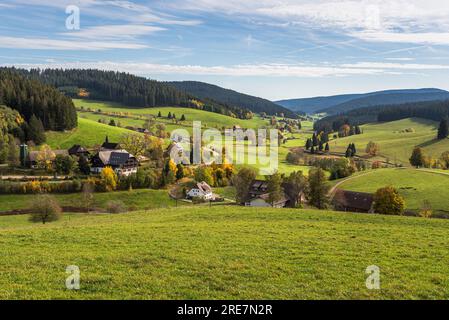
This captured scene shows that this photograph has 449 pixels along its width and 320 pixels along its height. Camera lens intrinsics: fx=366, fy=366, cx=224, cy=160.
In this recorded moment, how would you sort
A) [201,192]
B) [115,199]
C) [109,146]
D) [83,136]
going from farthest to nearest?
[83,136] < [109,146] < [201,192] < [115,199]

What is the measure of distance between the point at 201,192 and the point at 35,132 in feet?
189

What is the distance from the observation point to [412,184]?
3135 inches

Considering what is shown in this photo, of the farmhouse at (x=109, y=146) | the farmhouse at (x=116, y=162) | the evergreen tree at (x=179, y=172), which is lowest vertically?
the evergreen tree at (x=179, y=172)

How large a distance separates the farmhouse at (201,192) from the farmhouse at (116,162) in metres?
19.6

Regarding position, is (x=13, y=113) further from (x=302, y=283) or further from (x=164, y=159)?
(x=302, y=283)

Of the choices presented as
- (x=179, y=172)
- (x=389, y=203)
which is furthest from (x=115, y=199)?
(x=389, y=203)

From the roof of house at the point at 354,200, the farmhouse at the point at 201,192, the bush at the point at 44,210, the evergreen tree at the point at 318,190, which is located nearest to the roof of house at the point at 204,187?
the farmhouse at the point at 201,192

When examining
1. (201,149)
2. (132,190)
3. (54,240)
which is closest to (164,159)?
(201,149)

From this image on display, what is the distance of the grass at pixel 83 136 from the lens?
114812mm

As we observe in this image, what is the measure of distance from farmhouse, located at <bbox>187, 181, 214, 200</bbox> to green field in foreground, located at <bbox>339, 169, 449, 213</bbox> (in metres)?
31.3

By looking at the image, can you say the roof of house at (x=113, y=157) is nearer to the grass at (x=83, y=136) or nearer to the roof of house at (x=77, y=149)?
the roof of house at (x=77, y=149)

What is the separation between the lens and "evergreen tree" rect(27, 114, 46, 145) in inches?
4226

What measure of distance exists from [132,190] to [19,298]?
70.2 meters

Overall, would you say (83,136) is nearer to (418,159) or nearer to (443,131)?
(418,159)
